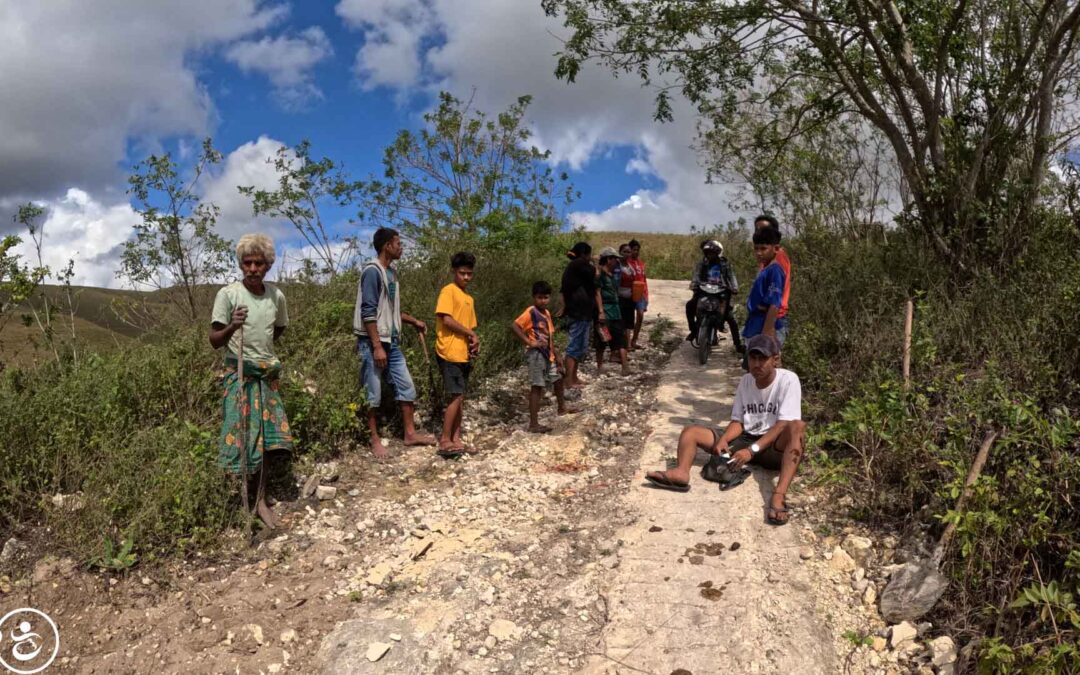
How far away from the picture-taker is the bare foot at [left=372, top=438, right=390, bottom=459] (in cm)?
527

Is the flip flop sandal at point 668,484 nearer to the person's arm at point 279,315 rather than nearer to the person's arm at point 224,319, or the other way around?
the person's arm at point 279,315

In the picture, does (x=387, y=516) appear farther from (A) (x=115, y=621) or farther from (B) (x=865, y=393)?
(B) (x=865, y=393)

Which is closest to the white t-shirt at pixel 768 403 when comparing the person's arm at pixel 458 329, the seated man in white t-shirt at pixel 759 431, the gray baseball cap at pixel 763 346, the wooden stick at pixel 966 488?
the seated man in white t-shirt at pixel 759 431

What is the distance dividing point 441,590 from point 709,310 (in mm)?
5084

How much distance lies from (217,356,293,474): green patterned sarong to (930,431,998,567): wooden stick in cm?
361

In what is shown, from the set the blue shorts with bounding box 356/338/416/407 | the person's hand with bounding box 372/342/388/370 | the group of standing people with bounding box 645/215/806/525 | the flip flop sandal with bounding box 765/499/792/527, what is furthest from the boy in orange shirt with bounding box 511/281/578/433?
the flip flop sandal with bounding box 765/499/792/527

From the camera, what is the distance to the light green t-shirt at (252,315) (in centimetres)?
386

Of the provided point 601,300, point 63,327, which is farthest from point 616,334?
point 63,327

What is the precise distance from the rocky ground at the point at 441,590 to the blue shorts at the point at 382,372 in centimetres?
64

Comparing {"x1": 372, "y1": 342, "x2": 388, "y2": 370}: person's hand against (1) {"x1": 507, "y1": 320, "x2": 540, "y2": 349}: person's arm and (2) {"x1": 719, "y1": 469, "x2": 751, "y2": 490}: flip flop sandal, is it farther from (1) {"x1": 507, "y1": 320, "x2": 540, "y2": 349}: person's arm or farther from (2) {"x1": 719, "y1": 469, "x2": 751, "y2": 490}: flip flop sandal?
(2) {"x1": 719, "y1": 469, "x2": 751, "y2": 490}: flip flop sandal

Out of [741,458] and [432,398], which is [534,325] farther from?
[741,458]

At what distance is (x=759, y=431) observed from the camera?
4.59 meters

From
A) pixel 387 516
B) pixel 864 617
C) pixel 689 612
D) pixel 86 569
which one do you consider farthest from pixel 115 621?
pixel 864 617

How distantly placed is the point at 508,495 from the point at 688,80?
514 cm
